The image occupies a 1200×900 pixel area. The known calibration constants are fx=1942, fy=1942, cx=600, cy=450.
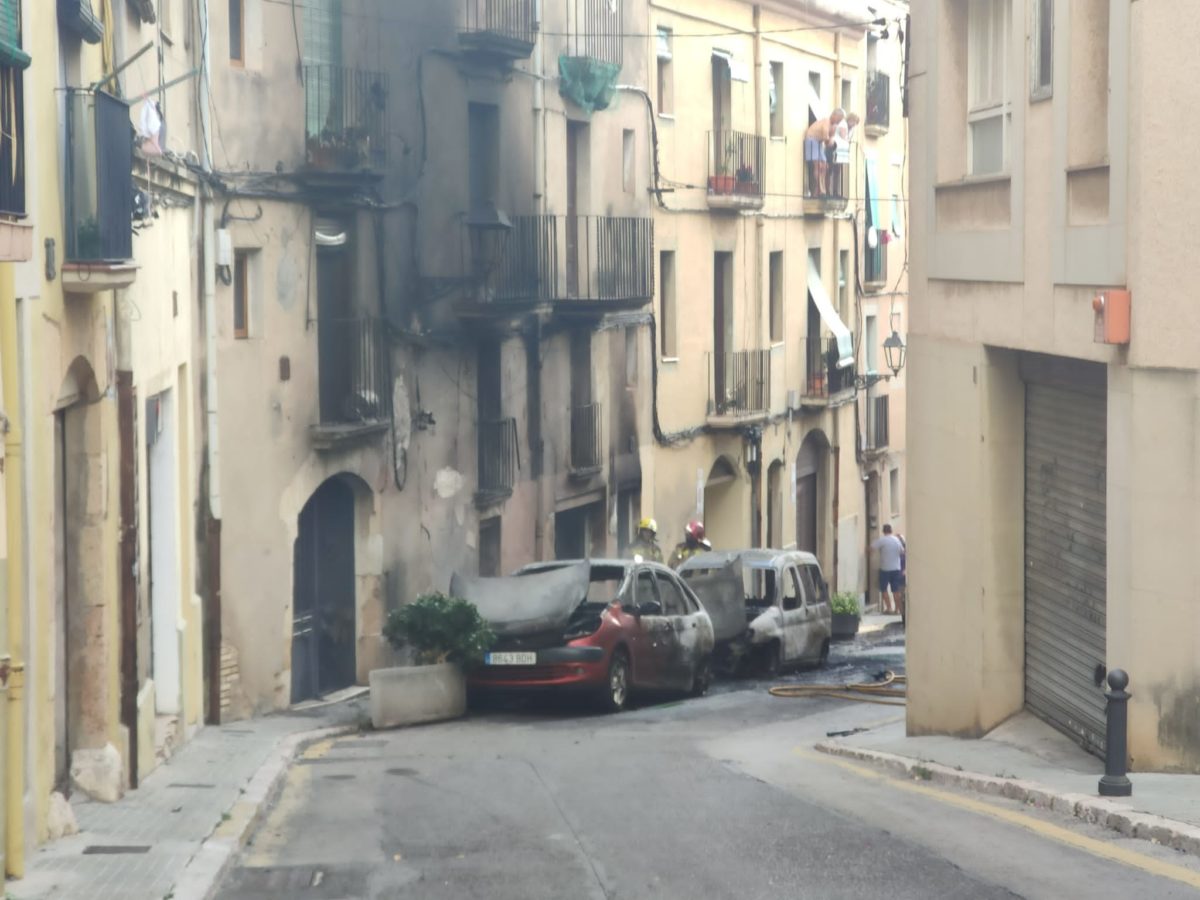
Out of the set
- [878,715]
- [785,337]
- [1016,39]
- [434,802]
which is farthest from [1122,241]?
[785,337]

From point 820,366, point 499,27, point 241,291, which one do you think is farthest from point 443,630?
point 820,366

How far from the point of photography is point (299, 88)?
21.7 m

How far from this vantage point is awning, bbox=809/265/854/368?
134ft

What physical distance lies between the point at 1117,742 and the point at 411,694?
30.2 feet

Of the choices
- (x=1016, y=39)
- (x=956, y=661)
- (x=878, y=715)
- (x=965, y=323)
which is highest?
(x=1016, y=39)

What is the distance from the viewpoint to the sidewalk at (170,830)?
988 cm

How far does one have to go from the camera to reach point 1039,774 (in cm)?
1275

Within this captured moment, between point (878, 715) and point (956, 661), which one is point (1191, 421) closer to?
point (956, 661)

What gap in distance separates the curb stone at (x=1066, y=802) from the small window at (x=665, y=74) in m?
20.1

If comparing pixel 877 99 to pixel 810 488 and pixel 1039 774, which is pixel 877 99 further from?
pixel 1039 774

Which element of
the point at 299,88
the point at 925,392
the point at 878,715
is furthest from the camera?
the point at 299,88

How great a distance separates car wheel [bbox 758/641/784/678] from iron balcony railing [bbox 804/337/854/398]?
16.0 m

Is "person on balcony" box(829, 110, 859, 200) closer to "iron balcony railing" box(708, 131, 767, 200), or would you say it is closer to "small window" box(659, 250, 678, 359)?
"iron balcony railing" box(708, 131, 767, 200)

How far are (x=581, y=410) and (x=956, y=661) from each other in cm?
1439
